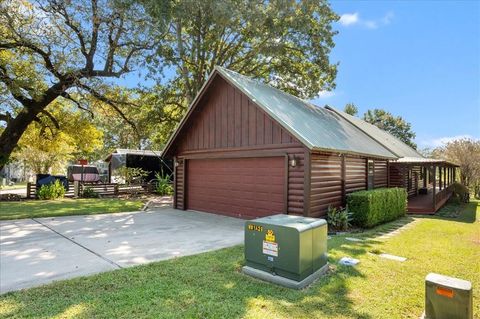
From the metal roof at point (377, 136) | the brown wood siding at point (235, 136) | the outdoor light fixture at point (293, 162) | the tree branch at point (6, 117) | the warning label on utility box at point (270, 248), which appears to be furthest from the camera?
the metal roof at point (377, 136)

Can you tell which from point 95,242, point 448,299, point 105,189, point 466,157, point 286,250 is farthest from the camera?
point 466,157

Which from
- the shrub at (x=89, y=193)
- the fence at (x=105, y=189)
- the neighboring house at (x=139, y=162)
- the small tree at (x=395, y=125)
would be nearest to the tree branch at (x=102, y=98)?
the fence at (x=105, y=189)

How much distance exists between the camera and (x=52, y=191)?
1770cm

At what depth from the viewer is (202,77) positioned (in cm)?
1859

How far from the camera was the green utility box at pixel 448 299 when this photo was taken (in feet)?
10.5

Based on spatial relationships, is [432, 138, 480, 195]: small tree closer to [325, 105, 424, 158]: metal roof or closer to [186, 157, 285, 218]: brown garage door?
[325, 105, 424, 158]: metal roof

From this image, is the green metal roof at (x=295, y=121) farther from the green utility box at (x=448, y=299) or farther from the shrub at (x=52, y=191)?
the shrub at (x=52, y=191)

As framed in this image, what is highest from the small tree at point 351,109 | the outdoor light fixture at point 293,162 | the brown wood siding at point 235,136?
the small tree at point 351,109

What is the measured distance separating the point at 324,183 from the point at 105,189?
612 inches

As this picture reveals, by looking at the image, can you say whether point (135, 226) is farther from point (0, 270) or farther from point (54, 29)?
point (54, 29)

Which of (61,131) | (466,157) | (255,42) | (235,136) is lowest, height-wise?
(466,157)

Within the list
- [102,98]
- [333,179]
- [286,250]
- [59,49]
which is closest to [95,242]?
[286,250]

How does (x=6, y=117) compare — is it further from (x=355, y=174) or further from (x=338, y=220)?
(x=355, y=174)

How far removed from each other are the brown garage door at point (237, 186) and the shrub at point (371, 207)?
→ 234 centimetres
